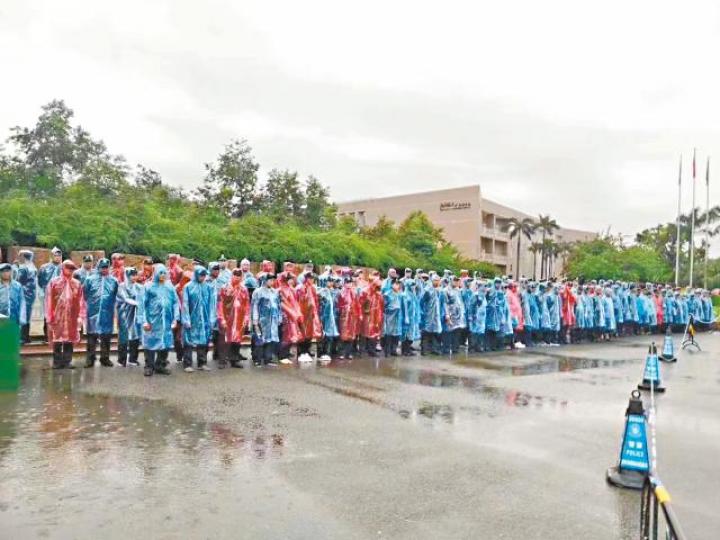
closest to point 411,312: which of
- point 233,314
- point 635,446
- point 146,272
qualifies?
point 233,314

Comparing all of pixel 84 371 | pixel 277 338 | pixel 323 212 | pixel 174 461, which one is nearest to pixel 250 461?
pixel 174 461

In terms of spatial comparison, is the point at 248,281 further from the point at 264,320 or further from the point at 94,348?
the point at 94,348

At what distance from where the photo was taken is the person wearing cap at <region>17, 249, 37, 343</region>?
1155 centimetres

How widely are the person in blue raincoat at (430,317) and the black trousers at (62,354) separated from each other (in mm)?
7650

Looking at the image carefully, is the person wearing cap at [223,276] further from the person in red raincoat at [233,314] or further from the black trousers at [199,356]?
the black trousers at [199,356]

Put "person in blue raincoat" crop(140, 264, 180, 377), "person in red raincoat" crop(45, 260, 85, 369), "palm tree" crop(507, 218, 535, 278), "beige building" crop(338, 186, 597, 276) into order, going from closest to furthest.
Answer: "person in blue raincoat" crop(140, 264, 180, 377) < "person in red raincoat" crop(45, 260, 85, 369) < "beige building" crop(338, 186, 597, 276) < "palm tree" crop(507, 218, 535, 278)

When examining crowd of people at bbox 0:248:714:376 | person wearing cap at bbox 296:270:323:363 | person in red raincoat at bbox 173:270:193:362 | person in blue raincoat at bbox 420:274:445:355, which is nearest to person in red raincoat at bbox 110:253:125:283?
crowd of people at bbox 0:248:714:376

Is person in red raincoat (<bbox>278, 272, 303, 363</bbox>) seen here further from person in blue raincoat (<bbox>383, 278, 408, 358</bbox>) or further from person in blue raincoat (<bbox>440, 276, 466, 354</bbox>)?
person in blue raincoat (<bbox>440, 276, 466, 354</bbox>)

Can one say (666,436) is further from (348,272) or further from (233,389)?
(348,272)

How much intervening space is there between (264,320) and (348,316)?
230 cm

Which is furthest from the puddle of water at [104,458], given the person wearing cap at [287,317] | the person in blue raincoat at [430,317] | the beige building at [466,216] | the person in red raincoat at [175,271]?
the beige building at [466,216]

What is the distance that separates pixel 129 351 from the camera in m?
11.5

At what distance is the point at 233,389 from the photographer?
9.18m

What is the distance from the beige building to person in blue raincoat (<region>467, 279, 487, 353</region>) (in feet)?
143
